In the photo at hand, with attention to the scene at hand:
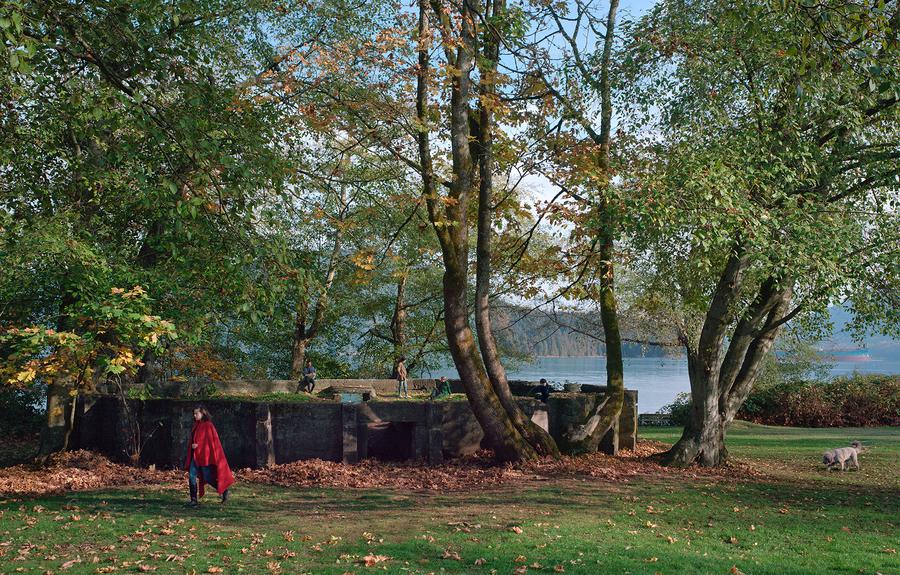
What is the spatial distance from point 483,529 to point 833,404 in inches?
1088

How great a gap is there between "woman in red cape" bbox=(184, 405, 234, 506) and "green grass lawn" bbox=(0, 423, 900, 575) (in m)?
0.46

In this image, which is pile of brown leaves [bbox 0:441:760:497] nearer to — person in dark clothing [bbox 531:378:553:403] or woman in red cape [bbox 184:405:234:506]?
person in dark clothing [bbox 531:378:553:403]

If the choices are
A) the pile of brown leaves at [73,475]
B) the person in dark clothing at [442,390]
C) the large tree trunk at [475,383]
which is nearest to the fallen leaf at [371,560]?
the pile of brown leaves at [73,475]

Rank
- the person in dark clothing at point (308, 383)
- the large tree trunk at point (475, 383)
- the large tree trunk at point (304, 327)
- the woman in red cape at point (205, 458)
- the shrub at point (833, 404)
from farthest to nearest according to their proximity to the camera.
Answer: the shrub at point (833, 404) → the large tree trunk at point (304, 327) → the person in dark clothing at point (308, 383) → the large tree trunk at point (475, 383) → the woman in red cape at point (205, 458)

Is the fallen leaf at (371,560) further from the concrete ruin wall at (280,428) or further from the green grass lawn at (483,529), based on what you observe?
the concrete ruin wall at (280,428)

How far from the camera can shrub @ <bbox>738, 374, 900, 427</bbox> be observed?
33.6 m

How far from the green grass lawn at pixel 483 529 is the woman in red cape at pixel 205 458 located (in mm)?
457

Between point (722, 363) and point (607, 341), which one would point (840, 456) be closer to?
point (722, 363)

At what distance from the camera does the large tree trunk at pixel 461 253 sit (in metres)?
18.3

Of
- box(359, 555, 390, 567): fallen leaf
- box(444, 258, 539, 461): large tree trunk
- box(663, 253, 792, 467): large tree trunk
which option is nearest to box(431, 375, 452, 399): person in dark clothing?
box(444, 258, 539, 461): large tree trunk

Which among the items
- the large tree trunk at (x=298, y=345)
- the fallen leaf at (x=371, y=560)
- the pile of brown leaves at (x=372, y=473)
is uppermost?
the large tree trunk at (x=298, y=345)

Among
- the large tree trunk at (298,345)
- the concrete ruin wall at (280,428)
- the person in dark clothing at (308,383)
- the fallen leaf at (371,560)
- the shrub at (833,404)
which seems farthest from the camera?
the shrub at (833,404)

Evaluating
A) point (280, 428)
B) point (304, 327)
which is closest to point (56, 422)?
point (280, 428)

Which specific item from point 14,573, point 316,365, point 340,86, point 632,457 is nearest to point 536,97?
point 340,86
